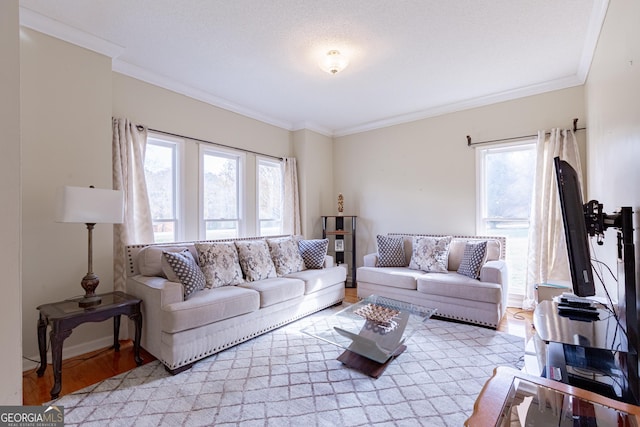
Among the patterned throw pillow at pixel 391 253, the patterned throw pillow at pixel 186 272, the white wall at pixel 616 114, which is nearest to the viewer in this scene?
the white wall at pixel 616 114

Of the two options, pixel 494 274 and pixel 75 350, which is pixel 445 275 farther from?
pixel 75 350

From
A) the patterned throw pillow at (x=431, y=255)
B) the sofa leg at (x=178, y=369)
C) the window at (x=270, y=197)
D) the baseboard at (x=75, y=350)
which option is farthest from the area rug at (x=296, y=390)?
the window at (x=270, y=197)

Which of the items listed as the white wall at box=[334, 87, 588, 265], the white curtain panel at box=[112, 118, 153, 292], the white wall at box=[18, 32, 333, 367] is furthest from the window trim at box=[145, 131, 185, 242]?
the white wall at box=[334, 87, 588, 265]

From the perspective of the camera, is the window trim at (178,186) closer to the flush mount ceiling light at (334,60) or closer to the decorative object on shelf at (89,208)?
the decorative object on shelf at (89,208)

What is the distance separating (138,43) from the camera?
8.63 feet

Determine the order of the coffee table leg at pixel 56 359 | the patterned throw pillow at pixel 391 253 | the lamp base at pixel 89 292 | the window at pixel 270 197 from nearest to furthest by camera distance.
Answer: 1. the coffee table leg at pixel 56 359
2. the lamp base at pixel 89 292
3. the patterned throw pillow at pixel 391 253
4. the window at pixel 270 197

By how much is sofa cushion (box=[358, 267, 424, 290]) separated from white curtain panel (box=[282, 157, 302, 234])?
140cm

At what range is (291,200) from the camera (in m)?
4.75

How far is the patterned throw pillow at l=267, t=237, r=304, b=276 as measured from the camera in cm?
352

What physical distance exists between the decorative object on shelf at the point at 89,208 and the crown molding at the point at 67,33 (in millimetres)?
1384

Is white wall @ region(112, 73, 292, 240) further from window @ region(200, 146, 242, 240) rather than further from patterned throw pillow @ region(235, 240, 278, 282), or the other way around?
patterned throw pillow @ region(235, 240, 278, 282)

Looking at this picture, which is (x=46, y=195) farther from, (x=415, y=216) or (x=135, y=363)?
(x=415, y=216)

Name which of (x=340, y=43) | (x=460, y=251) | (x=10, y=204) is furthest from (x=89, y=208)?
(x=460, y=251)

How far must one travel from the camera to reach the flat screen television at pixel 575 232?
125 cm
